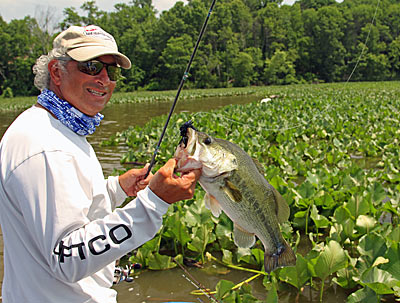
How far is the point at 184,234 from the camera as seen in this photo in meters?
Answer: 4.16

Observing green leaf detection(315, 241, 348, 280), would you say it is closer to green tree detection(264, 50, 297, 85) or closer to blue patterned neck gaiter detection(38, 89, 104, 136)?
blue patterned neck gaiter detection(38, 89, 104, 136)

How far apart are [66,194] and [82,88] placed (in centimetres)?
63

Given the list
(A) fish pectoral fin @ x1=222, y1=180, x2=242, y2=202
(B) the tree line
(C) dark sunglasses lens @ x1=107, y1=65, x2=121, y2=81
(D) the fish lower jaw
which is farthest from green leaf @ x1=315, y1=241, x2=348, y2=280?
(B) the tree line

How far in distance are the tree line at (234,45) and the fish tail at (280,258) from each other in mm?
58851

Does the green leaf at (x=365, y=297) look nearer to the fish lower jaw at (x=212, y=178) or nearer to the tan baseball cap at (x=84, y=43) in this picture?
the fish lower jaw at (x=212, y=178)

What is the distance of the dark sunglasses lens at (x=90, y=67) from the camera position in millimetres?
1749

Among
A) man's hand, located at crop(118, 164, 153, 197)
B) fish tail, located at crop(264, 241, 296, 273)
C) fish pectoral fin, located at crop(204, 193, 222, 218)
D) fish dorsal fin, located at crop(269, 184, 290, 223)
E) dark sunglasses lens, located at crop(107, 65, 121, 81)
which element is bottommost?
fish tail, located at crop(264, 241, 296, 273)

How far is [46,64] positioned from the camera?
1760 mm

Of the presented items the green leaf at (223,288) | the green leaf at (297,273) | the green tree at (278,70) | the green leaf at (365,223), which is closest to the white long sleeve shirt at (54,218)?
the green leaf at (223,288)

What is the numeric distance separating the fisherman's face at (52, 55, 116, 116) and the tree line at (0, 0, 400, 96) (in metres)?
58.8

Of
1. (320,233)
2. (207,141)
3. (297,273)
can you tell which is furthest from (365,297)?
(320,233)

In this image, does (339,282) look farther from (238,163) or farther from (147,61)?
(147,61)

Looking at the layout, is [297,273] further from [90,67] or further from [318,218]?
[90,67]

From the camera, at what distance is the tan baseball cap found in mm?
1706
